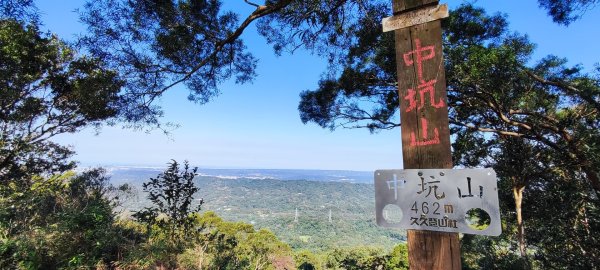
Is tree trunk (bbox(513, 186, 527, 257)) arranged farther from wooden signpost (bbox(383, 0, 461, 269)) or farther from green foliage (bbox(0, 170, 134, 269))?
green foliage (bbox(0, 170, 134, 269))

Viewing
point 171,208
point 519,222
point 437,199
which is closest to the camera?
point 437,199

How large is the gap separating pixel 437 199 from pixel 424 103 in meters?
Result: 0.30

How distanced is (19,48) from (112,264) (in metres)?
5.11

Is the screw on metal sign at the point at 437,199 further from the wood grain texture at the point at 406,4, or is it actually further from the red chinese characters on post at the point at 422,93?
the wood grain texture at the point at 406,4

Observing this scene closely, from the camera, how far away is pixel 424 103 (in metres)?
0.94

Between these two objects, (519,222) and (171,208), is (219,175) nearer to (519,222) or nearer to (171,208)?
(519,222)

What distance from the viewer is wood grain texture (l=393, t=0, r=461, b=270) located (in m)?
0.87

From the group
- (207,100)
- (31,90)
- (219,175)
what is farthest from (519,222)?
(219,175)

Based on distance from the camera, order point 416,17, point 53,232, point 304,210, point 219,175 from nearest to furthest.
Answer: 1. point 416,17
2. point 53,232
3. point 304,210
4. point 219,175

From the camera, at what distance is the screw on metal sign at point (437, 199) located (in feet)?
2.66

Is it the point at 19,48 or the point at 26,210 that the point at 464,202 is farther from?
the point at 19,48

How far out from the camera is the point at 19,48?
566cm

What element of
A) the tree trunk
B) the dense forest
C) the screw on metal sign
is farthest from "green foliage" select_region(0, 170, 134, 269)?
the tree trunk

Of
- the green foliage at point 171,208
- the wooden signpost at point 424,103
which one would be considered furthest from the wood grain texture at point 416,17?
the green foliage at point 171,208
